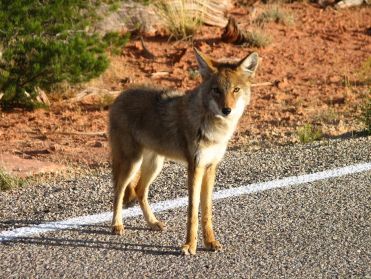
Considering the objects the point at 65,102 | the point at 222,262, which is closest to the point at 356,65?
the point at 65,102

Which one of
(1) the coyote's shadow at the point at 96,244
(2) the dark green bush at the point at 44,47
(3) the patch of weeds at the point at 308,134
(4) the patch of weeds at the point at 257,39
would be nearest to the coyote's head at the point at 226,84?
(1) the coyote's shadow at the point at 96,244

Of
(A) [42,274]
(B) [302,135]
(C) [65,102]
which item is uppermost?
(A) [42,274]

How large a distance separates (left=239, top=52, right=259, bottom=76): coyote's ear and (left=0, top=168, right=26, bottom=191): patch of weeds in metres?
2.51

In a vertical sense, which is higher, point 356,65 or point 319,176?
point 319,176

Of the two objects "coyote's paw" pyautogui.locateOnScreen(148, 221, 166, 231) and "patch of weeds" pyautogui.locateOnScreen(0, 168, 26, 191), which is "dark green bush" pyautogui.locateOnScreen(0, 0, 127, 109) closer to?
"patch of weeds" pyautogui.locateOnScreen(0, 168, 26, 191)

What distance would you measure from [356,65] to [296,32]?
2.19m

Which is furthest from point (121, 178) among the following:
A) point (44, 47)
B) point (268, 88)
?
point (268, 88)

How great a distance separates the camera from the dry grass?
51.6 ft

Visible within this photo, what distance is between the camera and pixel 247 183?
7.66m

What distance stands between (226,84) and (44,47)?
18.7ft

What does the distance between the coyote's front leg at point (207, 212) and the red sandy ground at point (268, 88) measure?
3140mm

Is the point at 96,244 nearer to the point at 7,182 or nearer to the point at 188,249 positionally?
the point at 188,249

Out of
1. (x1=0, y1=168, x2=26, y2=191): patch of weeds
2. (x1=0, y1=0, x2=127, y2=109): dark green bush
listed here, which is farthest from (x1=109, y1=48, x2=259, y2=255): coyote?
(x1=0, y1=0, x2=127, y2=109): dark green bush

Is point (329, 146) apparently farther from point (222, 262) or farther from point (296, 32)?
point (296, 32)
